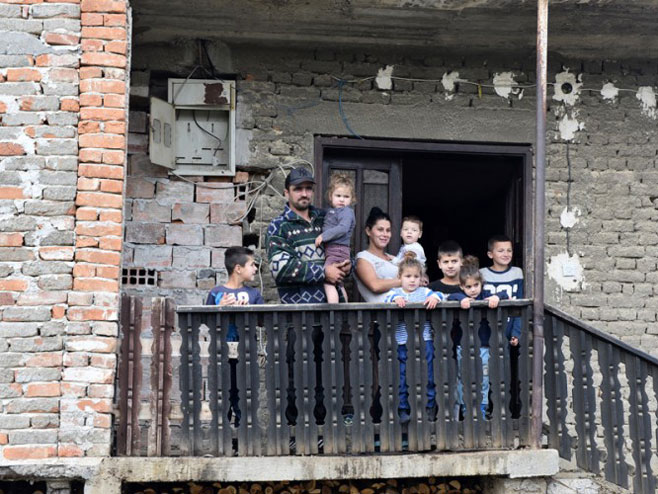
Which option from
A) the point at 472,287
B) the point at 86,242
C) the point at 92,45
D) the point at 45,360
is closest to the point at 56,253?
the point at 86,242

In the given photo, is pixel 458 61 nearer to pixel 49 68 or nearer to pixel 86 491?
pixel 49 68

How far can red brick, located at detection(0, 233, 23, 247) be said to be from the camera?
614 centimetres

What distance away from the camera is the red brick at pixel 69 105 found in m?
6.23

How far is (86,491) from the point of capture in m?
5.98

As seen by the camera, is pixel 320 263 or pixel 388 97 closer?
pixel 320 263

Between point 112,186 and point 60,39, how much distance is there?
3.30 ft

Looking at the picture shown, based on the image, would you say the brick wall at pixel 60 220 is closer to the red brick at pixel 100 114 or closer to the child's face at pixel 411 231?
the red brick at pixel 100 114

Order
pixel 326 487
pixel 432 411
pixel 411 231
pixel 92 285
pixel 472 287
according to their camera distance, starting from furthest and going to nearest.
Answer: pixel 411 231, pixel 472 287, pixel 326 487, pixel 432 411, pixel 92 285

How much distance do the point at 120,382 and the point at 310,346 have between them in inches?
47.6

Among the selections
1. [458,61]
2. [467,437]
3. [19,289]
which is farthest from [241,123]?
[467,437]

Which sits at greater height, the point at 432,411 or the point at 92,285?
the point at 92,285

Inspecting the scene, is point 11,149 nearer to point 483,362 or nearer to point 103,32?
point 103,32

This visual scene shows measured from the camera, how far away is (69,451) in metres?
6.03

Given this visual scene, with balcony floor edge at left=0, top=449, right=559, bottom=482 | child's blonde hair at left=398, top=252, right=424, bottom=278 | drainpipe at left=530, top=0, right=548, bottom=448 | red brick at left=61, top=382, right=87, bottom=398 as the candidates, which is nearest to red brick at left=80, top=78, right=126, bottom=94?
red brick at left=61, top=382, right=87, bottom=398
